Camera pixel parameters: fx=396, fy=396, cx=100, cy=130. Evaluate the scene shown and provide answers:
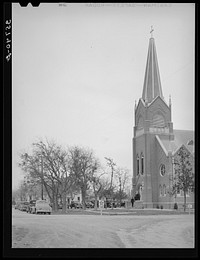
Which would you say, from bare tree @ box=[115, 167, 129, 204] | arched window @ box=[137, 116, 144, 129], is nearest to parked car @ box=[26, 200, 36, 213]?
bare tree @ box=[115, 167, 129, 204]

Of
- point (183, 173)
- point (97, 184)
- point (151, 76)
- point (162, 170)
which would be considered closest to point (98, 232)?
point (97, 184)

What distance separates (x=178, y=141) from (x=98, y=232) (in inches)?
48.0

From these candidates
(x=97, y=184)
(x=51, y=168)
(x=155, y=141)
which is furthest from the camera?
(x=155, y=141)

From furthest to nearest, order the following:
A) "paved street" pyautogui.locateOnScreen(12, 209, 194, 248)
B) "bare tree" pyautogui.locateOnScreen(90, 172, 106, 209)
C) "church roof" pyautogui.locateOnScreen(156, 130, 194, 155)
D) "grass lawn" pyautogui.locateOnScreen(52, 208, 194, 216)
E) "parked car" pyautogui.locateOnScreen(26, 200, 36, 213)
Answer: "bare tree" pyautogui.locateOnScreen(90, 172, 106, 209) → "grass lawn" pyautogui.locateOnScreen(52, 208, 194, 216) → "parked car" pyautogui.locateOnScreen(26, 200, 36, 213) → "church roof" pyautogui.locateOnScreen(156, 130, 194, 155) → "paved street" pyautogui.locateOnScreen(12, 209, 194, 248)

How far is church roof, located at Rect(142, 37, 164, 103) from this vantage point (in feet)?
12.9

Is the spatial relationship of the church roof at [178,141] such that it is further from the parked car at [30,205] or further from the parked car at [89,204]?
the parked car at [30,205]

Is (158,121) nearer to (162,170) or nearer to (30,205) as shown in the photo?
(162,170)

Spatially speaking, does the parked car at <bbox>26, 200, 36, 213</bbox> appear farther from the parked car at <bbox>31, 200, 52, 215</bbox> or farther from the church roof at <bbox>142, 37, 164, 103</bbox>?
the church roof at <bbox>142, 37, 164, 103</bbox>

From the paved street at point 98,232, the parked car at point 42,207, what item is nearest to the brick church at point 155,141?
the paved street at point 98,232

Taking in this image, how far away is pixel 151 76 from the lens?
397 cm

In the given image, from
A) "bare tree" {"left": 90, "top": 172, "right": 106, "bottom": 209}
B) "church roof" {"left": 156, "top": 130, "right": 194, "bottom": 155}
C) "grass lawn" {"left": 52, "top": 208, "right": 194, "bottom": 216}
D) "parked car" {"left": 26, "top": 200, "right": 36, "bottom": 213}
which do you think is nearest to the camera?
"church roof" {"left": 156, "top": 130, "right": 194, "bottom": 155}
